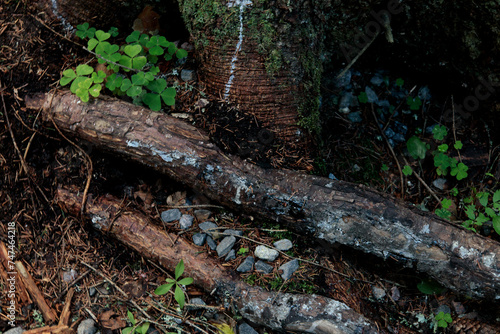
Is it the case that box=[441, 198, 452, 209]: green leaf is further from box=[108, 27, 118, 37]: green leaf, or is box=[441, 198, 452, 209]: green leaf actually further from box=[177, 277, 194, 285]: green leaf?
box=[108, 27, 118, 37]: green leaf

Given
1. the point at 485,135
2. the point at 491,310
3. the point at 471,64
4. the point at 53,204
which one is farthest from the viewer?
the point at 485,135

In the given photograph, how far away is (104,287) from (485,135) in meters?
3.09

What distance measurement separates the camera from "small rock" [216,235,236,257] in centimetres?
236

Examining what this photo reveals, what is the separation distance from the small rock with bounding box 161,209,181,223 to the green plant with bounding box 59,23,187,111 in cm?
72

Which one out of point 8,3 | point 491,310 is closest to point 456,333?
point 491,310

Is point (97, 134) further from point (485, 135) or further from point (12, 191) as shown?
point (485, 135)

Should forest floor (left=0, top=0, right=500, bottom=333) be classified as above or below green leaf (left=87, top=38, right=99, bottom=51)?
below

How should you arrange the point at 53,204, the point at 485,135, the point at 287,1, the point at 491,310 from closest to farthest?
the point at 287,1 < the point at 491,310 < the point at 53,204 < the point at 485,135

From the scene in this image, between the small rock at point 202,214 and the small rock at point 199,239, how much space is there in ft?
0.42

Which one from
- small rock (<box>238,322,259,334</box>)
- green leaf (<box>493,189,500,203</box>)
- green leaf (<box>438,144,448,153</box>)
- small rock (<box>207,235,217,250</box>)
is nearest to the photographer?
small rock (<box>238,322,259,334</box>)

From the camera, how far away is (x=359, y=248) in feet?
7.30

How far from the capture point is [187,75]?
2695 mm

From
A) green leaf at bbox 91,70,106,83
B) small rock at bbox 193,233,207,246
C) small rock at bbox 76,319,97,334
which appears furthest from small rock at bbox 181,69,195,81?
small rock at bbox 76,319,97,334

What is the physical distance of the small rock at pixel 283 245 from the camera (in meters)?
2.34
